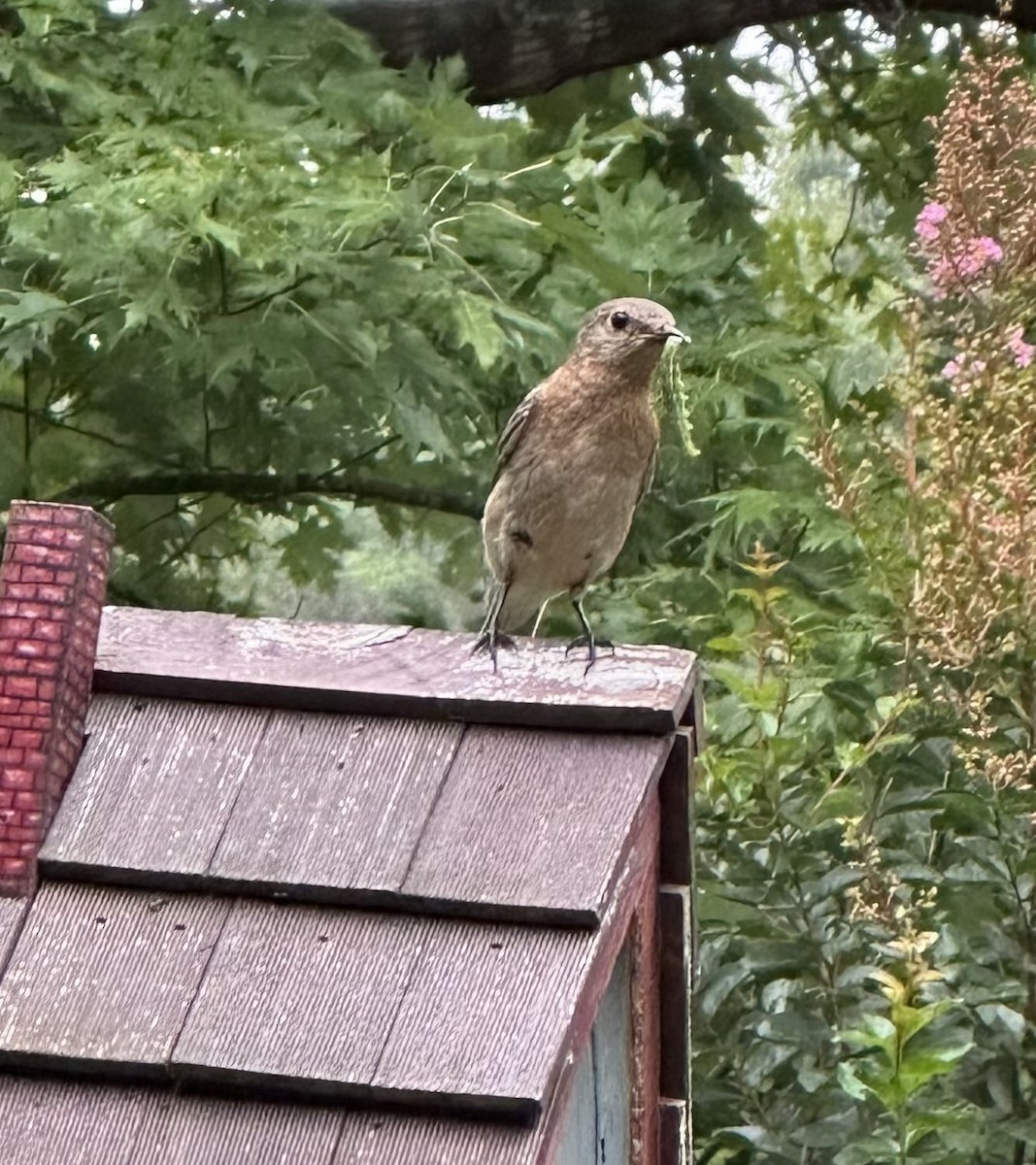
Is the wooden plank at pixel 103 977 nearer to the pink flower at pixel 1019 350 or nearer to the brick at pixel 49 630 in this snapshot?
the brick at pixel 49 630

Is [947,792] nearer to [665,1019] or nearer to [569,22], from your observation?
[665,1019]

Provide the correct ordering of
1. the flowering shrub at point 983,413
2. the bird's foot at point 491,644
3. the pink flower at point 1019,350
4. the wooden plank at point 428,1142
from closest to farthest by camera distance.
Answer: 1. the wooden plank at point 428,1142
2. the bird's foot at point 491,644
3. the flowering shrub at point 983,413
4. the pink flower at point 1019,350

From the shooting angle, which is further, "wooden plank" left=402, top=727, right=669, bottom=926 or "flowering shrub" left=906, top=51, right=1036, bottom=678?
"flowering shrub" left=906, top=51, right=1036, bottom=678

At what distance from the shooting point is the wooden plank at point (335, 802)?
5.45 ft

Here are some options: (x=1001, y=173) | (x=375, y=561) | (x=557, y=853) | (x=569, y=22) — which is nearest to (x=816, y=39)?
(x=569, y=22)

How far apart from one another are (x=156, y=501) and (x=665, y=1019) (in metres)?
2.57

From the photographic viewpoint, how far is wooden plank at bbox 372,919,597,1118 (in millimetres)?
1493

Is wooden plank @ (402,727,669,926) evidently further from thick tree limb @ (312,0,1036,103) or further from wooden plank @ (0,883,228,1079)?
thick tree limb @ (312,0,1036,103)

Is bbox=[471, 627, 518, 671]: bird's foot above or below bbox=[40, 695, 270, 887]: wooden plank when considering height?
above

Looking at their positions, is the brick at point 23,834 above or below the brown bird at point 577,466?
above

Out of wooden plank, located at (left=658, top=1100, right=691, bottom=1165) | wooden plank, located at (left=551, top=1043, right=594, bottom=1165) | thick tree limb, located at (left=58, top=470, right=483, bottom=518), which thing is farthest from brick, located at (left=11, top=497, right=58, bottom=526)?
thick tree limb, located at (left=58, top=470, right=483, bottom=518)

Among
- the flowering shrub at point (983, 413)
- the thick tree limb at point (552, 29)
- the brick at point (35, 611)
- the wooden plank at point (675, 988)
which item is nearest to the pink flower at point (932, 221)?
the flowering shrub at point (983, 413)

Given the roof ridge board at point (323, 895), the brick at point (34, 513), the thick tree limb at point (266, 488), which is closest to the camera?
the roof ridge board at point (323, 895)

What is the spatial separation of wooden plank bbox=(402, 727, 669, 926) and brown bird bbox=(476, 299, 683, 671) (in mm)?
1094
